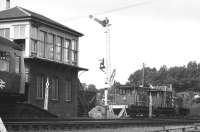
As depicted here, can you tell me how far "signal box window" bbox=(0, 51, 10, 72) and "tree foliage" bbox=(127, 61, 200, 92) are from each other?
82.6 meters

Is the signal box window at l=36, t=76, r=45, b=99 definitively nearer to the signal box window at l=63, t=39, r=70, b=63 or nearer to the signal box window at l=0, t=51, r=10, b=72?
the signal box window at l=63, t=39, r=70, b=63

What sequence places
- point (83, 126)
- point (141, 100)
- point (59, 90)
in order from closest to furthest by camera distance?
point (83, 126), point (59, 90), point (141, 100)

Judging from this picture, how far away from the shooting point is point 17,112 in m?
20.7

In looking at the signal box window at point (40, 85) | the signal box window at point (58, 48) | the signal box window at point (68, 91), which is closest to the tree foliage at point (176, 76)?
the signal box window at point (68, 91)

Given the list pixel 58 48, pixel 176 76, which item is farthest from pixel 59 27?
pixel 176 76

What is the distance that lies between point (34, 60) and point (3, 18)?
13.1 feet

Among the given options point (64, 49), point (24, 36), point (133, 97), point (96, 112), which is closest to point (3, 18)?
point (24, 36)

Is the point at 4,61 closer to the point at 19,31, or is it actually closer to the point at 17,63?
the point at 17,63

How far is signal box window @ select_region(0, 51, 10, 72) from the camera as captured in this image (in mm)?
17312

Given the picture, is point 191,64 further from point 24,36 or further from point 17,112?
point 17,112

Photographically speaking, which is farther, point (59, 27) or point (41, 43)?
Result: point (59, 27)

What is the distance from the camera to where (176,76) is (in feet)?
359

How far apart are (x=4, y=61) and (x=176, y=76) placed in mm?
94418

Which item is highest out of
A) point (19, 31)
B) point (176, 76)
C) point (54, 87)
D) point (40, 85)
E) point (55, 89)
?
point (19, 31)
